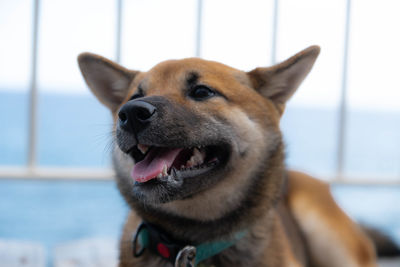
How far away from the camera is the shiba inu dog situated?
0.91m

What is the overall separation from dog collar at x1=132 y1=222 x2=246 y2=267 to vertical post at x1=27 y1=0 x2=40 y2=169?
1.79 meters

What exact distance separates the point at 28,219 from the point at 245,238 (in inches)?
→ 103

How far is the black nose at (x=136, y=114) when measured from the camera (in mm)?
868

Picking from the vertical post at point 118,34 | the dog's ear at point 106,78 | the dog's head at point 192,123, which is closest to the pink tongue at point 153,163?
the dog's head at point 192,123

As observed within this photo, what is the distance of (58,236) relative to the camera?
9.38 ft

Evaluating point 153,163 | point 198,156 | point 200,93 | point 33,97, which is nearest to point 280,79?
point 200,93

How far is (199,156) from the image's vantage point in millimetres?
1008

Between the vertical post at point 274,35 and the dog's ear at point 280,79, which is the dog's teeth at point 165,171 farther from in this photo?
the vertical post at point 274,35

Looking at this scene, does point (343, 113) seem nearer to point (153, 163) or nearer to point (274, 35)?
point (274, 35)

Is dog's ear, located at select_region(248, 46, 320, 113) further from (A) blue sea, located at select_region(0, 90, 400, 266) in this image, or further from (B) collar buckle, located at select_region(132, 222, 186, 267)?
(A) blue sea, located at select_region(0, 90, 400, 266)

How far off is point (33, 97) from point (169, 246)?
191 centimetres

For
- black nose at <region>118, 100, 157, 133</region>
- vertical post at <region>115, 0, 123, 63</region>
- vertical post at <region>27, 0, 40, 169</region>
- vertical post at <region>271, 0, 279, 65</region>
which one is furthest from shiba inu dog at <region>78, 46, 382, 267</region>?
vertical post at <region>27, 0, 40, 169</region>

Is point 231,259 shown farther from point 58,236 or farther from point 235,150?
point 58,236

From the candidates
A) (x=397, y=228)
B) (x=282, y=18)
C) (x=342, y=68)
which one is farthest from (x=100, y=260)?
(x=397, y=228)
